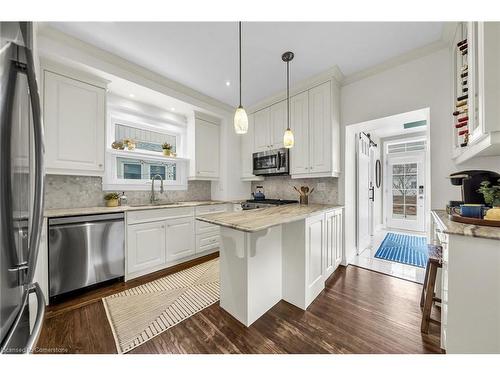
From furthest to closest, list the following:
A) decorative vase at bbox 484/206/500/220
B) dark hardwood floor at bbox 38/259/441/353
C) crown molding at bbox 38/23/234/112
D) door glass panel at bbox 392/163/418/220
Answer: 1. door glass panel at bbox 392/163/418/220
2. crown molding at bbox 38/23/234/112
3. dark hardwood floor at bbox 38/259/441/353
4. decorative vase at bbox 484/206/500/220

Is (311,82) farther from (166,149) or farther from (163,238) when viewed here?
(163,238)

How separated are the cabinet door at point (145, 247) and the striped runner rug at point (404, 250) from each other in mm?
3396

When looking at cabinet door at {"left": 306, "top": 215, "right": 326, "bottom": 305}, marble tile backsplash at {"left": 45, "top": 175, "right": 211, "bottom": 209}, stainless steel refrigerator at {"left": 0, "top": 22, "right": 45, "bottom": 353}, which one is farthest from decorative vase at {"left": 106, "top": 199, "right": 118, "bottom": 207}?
cabinet door at {"left": 306, "top": 215, "right": 326, "bottom": 305}

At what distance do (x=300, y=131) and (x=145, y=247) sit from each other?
2.76 metres

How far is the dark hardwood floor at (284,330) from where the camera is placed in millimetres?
1351

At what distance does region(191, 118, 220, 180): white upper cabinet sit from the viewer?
11.2 ft

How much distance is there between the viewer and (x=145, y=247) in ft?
8.05

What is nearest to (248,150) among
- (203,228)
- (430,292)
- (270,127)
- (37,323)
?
(270,127)

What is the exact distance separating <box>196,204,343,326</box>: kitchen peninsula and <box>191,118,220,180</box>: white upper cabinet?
189 cm

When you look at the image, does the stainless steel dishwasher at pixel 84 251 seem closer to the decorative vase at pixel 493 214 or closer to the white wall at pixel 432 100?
the decorative vase at pixel 493 214

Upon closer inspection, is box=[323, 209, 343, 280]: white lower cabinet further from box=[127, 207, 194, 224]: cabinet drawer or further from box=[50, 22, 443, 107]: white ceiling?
box=[127, 207, 194, 224]: cabinet drawer

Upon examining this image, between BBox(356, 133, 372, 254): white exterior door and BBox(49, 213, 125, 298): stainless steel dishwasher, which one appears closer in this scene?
BBox(49, 213, 125, 298): stainless steel dishwasher

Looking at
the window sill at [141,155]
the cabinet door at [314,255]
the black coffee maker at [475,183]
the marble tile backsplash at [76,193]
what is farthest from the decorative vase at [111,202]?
the black coffee maker at [475,183]

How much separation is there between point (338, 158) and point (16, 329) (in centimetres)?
310
